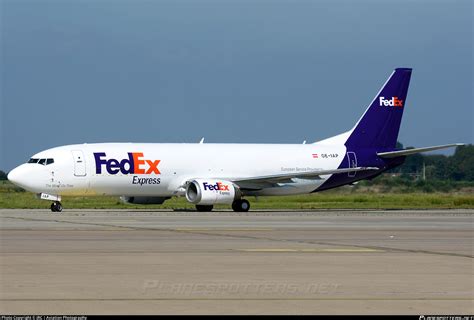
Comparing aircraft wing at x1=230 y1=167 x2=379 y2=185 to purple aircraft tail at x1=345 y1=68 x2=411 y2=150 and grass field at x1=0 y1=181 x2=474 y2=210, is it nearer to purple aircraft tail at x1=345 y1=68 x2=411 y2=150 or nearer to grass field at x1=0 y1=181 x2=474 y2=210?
grass field at x1=0 y1=181 x2=474 y2=210

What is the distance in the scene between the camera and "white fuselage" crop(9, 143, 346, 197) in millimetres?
51031

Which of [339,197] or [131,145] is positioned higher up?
[131,145]

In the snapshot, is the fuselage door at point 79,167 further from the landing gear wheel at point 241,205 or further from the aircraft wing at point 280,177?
the aircraft wing at point 280,177

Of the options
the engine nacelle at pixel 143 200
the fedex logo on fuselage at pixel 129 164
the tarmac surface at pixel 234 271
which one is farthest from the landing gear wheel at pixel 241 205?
the tarmac surface at pixel 234 271

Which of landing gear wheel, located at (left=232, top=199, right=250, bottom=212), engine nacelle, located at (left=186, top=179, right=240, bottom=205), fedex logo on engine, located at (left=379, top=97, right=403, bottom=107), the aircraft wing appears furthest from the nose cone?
fedex logo on engine, located at (left=379, top=97, right=403, bottom=107)

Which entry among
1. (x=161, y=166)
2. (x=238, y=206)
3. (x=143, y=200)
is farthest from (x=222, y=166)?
(x=143, y=200)

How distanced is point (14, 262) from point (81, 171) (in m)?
31.8

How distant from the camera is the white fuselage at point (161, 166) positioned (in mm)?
51031

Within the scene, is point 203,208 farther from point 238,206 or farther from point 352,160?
point 352,160

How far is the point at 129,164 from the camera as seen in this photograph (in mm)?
52062

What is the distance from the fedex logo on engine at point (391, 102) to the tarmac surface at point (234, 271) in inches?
1162

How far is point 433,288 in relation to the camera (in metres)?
15.7

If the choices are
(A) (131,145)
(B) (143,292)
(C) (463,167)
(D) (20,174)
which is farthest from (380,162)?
(B) (143,292)

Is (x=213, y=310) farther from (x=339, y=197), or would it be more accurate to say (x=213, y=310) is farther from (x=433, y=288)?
(x=339, y=197)
